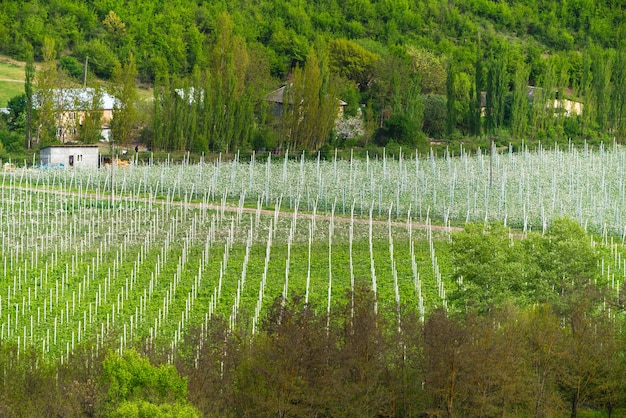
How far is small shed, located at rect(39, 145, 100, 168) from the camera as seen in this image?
7525 centimetres

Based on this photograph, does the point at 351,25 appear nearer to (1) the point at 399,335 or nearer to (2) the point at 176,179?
(2) the point at 176,179

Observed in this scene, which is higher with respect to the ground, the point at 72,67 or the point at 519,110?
the point at 72,67

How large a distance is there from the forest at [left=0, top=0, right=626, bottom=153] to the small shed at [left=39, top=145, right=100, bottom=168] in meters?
4.90

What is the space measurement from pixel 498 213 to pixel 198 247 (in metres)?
12.8

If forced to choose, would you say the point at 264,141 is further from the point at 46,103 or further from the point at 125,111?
the point at 46,103

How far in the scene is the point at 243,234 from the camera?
53.6 metres

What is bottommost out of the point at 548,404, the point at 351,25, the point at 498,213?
the point at 548,404

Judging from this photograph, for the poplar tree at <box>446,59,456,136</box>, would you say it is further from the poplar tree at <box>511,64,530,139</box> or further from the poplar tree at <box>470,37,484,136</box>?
the poplar tree at <box>511,64,530,139</box>

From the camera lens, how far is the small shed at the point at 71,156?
75.2 metres

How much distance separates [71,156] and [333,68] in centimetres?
3313

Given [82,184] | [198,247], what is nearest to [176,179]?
[82,184]

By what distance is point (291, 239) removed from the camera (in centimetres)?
5172

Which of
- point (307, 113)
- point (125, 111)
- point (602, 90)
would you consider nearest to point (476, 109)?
point (602, 90)

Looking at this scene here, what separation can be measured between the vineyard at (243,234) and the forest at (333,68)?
9.65m
